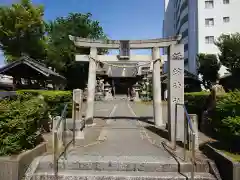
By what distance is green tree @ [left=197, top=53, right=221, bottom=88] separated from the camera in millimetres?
37406

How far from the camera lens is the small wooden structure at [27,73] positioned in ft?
62.6

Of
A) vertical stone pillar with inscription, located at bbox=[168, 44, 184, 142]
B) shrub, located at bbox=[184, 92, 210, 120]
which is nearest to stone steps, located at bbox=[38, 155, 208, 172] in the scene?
vertical stone pillar with inscription, located at bbox=[168, 44, 184, 142]

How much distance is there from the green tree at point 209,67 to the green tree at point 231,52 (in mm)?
3738

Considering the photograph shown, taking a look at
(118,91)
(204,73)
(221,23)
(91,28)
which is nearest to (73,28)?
(91,28)

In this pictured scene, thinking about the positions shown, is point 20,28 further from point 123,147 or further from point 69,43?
point 123,147

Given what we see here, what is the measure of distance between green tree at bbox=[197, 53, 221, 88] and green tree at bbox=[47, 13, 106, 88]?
1770cm

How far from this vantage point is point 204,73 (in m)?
38.4

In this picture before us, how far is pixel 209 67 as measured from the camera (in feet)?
123

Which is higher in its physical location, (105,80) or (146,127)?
(105,80)

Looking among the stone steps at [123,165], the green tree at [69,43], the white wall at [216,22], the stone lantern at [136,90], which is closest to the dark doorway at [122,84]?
the stone lantern at [136,90]

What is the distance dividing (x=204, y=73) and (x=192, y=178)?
35.5 metres

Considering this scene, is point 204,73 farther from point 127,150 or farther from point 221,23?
point 127,150

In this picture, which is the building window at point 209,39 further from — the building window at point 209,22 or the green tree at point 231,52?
the green tree at point 231,52

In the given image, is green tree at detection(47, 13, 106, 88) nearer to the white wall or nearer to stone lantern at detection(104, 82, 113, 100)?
stone lantern at detection(104, 82, 113, 100)
